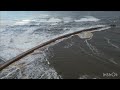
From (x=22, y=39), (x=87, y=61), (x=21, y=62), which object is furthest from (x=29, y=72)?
(x=22, y=39)

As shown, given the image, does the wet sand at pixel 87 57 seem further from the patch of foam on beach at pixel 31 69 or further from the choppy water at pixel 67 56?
the patch of foam on beach at pixel 31 69

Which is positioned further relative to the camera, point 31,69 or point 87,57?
point 87,57

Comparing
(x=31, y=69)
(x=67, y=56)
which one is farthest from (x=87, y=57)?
(x=31, y=69)

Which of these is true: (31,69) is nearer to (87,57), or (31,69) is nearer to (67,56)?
(67,56)

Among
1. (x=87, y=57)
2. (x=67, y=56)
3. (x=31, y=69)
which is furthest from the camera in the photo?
(x=67, y=56)

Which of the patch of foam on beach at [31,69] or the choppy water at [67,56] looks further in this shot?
the choppy water at [67,56]

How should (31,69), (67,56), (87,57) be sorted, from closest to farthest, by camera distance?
(31,69) → (87,57) → (67,56)

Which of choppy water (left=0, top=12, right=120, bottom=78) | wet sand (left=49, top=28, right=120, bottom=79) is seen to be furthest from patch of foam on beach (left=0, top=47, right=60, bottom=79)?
wet sand (left=49, top=28, right=120, bottom=79)

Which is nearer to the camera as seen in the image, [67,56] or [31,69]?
[31,69]

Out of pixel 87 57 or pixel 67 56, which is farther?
pixel 67 56

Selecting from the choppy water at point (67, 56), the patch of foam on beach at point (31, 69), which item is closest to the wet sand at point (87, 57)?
the choppy water at point (67, 56)
